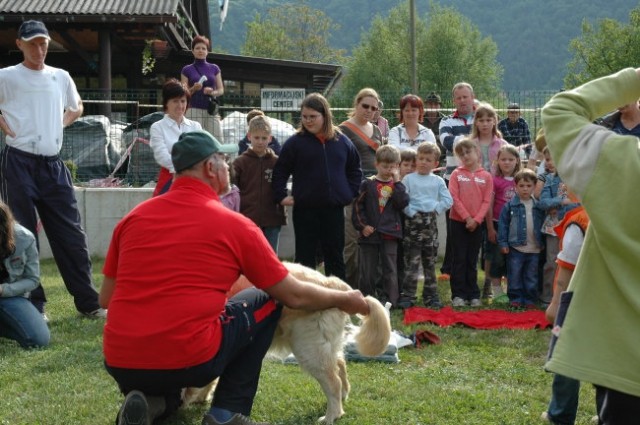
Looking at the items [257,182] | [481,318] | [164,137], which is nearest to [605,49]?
[257,182]

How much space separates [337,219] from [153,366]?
383cm

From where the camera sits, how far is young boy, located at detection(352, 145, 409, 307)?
7965mm

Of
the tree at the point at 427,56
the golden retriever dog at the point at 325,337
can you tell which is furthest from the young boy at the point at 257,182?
the tree at the point at 427,56

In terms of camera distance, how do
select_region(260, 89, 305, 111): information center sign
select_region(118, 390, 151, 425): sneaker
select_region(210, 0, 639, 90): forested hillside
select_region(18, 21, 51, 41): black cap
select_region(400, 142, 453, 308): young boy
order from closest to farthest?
select_region(118, 390, 151, 425): sneaker → select_region(18, 21, 51, 41): black cap → select_region(400, 142, 453, 308): young boy → select_region(260, 89, 305, 111): information center sign → select_region(210, 0, 639, 90): forested hillside

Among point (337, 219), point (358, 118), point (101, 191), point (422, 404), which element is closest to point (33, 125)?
point (337, 219)

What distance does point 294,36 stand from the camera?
65875 mm

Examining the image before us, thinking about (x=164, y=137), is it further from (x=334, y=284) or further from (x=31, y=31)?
(x=334, y=284)

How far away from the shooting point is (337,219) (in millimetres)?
7523

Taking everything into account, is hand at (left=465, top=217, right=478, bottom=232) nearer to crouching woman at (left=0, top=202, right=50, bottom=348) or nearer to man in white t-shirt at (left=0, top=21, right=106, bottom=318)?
man in white t-shirt at (left=0, top=21, right=106, bottom=318)

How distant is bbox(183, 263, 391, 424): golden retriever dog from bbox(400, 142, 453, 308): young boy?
11.7ft

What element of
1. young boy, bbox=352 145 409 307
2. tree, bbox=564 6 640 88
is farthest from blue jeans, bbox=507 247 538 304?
tree, bbox=564 6 640 88

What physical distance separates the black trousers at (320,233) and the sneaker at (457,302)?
138 centimetres

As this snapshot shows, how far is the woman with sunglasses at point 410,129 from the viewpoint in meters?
9.08

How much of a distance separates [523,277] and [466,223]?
0.78 meters
